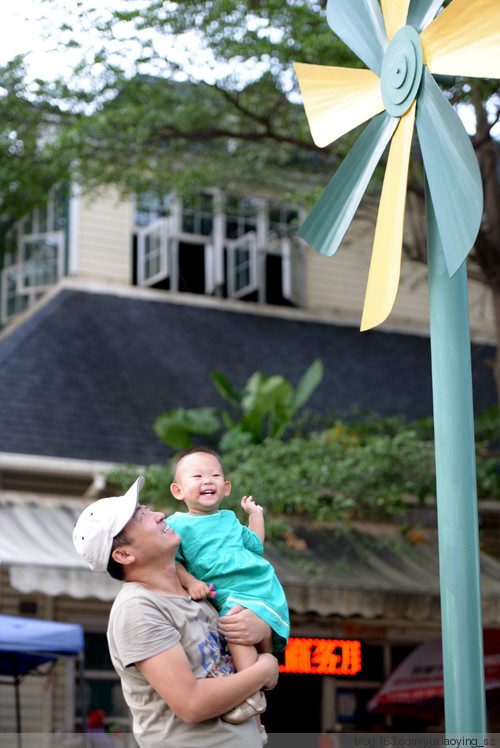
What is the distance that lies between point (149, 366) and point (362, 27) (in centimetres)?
749

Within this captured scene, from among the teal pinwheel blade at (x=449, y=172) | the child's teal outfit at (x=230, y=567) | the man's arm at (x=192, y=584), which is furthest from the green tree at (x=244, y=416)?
the man's arm at (x=192, y=584)

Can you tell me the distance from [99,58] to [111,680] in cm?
616

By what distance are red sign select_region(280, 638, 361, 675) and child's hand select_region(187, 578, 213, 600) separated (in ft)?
22.4

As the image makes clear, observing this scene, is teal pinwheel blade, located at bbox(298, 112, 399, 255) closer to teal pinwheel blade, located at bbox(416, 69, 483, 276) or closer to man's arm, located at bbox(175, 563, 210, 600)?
teal pinwheel blade, located at bbox(416, 69, 483, 276)

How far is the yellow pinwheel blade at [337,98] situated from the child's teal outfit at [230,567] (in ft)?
5.91

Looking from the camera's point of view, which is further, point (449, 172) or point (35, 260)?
point (35, 260)

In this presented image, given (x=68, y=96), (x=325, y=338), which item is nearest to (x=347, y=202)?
(x=68, y=96)

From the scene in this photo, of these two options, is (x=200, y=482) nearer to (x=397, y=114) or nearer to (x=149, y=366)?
(x=397, y=114)

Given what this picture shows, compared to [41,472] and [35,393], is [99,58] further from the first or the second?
[41,472]

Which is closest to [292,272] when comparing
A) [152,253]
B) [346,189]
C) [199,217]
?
[199,217]

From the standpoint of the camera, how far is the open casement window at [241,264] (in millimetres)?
13312

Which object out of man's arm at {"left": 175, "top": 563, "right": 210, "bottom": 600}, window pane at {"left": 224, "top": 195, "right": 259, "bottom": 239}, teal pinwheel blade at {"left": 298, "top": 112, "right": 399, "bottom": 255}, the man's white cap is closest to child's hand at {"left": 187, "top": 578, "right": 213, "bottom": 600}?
man's arm at {"left": 175, "top": 563, "right": 210, "bottom": 600}

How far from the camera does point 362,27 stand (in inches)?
160

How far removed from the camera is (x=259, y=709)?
111 inches
